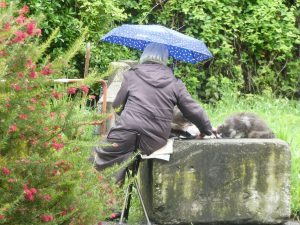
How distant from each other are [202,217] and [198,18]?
20.6 ft

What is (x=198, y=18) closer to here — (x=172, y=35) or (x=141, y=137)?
(x=172, y=35)

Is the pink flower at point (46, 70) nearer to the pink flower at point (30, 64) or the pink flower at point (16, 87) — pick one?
the pink flower at point (30, 64)

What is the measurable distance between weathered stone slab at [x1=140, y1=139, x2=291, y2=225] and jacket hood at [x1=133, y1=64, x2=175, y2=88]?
53 centimetres

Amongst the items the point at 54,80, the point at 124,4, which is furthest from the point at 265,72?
the point at 54,80

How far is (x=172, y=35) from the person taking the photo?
6.85 metres

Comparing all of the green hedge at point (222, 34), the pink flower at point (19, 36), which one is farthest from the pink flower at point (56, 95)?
the green hedge at point (222, 34)

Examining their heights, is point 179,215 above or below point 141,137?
below

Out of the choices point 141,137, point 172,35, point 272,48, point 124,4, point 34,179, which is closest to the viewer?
point 34,179

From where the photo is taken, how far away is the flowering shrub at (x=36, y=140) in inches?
124

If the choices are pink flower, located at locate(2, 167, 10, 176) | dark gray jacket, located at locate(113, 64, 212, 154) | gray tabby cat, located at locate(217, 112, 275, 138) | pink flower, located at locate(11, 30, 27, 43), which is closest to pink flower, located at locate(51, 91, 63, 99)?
pink flower, located at locate(11, 30, 27, 43)

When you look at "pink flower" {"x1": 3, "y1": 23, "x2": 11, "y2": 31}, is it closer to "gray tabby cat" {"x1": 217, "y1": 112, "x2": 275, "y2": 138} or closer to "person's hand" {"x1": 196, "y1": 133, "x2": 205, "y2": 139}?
"person's hand" {"x1": 196, "y1": 133, "x2": 205, "y2": 139}

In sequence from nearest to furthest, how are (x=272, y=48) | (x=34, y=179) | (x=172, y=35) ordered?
(x=34, y=179), (x=172, y=35), (x=272, y=48)

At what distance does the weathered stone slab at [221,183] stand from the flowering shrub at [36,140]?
282 cm

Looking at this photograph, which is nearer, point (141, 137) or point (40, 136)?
point (40, 136)
